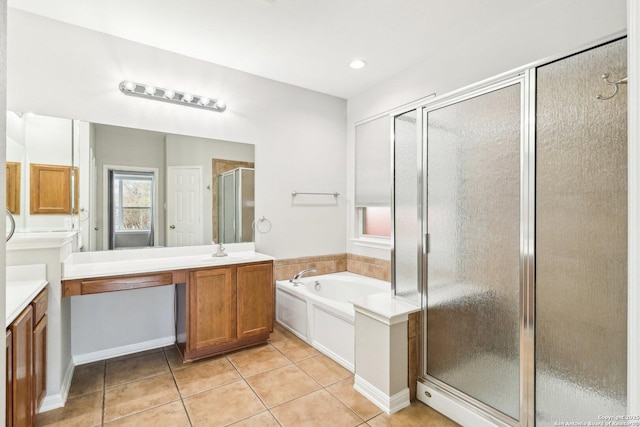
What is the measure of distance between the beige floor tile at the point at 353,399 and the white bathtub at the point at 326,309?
0.23 metres

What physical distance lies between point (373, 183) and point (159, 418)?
9.18ft

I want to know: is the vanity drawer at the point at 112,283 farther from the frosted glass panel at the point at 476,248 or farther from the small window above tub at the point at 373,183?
the small window above tub at the point at 373,183

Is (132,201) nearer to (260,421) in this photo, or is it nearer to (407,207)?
(260,421)

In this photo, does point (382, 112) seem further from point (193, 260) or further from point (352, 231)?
point (193, 260)

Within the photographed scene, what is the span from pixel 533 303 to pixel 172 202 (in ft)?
9.11

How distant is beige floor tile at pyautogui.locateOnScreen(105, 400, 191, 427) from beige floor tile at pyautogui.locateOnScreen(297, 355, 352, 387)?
3.01ft

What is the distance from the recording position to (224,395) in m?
2.16

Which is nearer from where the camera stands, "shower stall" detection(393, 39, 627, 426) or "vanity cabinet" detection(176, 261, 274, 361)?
"shower stall" detection(393, 39, 627, 426)

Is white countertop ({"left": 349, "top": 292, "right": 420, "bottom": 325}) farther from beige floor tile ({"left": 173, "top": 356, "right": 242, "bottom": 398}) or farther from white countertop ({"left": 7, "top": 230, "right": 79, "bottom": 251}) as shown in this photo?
white countertop ({"left": 7, "top": 230, "right": 79, "bottom": 251})

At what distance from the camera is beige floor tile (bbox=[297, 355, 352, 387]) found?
2385mm

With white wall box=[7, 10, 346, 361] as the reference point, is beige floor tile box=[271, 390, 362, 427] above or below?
below

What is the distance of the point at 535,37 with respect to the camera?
2207mm

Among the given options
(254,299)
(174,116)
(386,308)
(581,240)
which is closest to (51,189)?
(174,116)

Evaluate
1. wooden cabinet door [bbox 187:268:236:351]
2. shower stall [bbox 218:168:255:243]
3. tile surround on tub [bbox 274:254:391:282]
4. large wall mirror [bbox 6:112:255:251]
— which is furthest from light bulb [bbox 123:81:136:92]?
tile surround on tub [bbox 274:254:391:282]
